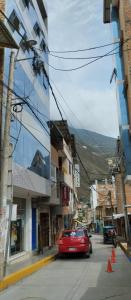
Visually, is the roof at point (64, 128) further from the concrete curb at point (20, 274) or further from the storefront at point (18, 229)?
the concrete curb at point (20, 274)

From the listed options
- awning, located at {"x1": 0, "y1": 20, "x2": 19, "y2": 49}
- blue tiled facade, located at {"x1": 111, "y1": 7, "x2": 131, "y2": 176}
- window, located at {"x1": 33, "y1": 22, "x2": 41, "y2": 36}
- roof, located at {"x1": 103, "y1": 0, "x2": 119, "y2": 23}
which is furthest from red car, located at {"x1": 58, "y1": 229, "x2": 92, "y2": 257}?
roof, located at {"x1": 103, "y1": 0, "x2": 119, "y2": 23}

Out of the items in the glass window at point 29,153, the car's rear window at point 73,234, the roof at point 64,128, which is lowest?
the car's rear window at point 73,234

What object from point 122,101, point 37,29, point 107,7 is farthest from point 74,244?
point 107,7

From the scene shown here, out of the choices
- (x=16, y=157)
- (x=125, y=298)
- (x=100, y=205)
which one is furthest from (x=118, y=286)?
(x=100, y=205)

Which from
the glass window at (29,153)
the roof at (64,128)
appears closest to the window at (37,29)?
the glass window at (29,153)

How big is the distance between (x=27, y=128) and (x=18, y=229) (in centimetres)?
518

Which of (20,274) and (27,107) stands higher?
(27,107)

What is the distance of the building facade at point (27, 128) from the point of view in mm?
13727

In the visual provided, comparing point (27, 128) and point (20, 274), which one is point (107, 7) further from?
point (20, 274)

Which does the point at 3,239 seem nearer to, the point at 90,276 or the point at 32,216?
the point at 90,276

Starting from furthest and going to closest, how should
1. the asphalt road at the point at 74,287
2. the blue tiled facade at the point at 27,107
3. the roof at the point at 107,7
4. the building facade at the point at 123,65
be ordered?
the roof at the point at 107,7
the building facade at the point at 123,65
the blue tiled facade at the point at 27,107
the asphalt road at the point at 74,287

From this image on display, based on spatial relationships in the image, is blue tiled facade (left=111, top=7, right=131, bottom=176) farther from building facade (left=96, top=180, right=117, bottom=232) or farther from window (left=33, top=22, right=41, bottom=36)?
building facade (left=96, top=180, right=117, bottom=232)

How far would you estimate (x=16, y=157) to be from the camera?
45.0 ft

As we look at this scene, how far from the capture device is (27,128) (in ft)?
52.4
